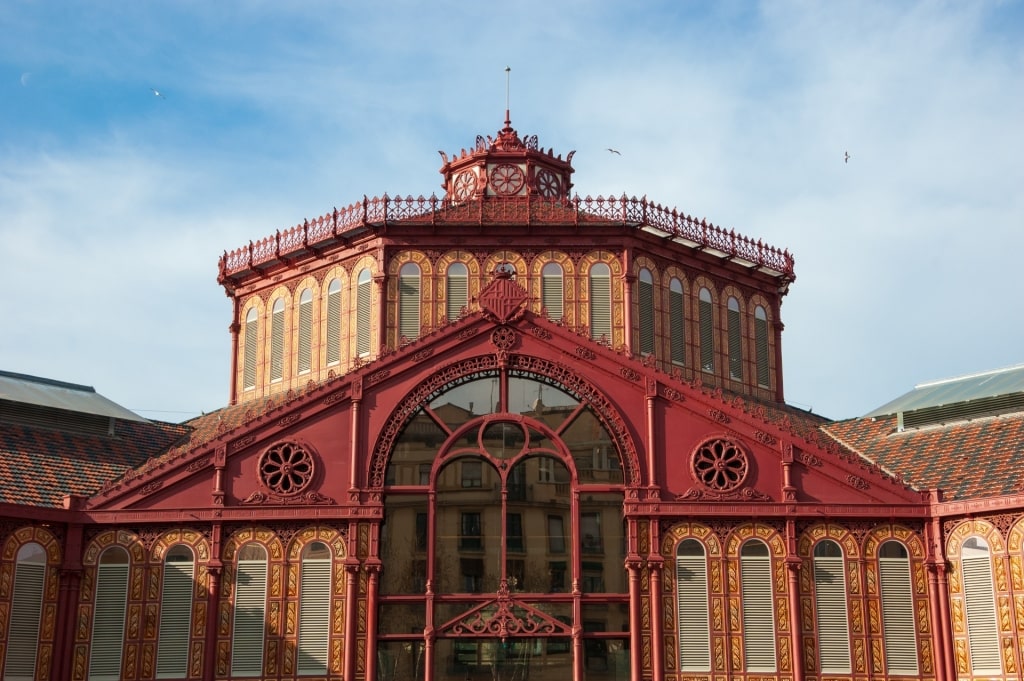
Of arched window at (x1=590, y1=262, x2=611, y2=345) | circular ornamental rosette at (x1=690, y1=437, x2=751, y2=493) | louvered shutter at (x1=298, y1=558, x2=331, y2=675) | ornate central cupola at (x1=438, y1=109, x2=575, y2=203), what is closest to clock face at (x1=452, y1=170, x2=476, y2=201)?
ornate central cupola at (x1=438, y1=109, x2=575, y2=203)

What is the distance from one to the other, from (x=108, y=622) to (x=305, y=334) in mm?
16429

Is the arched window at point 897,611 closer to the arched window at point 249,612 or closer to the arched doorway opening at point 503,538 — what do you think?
the arched doorway opening at point 503,538

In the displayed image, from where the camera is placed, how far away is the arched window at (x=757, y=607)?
4528 cm

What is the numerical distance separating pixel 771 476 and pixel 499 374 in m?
9.57

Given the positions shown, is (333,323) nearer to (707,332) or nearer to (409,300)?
(409,300)

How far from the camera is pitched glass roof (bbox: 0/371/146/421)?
5184 centimetres

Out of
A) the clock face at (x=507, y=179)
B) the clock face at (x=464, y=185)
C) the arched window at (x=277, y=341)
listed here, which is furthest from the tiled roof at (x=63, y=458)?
the clock face at (x=507, y=179)

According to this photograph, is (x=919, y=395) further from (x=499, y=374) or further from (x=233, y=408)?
(x=233, y=408)

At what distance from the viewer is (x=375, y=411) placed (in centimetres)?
Result: 4769

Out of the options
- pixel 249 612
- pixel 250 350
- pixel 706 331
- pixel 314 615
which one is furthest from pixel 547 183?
pixel 249 612

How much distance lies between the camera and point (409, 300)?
185ft

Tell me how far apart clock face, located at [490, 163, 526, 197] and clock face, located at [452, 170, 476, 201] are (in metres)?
0.90

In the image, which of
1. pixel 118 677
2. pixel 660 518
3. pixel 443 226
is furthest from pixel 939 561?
pixel 118 677

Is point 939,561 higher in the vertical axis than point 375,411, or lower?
lower
